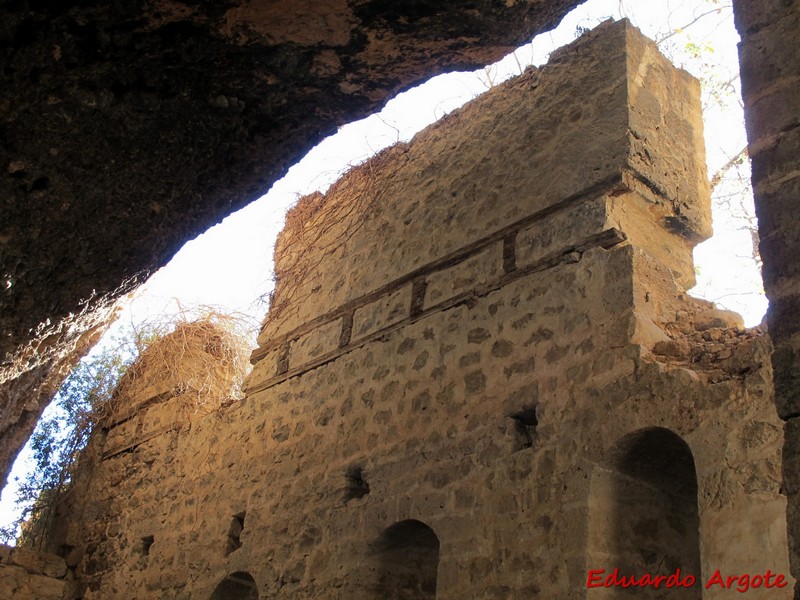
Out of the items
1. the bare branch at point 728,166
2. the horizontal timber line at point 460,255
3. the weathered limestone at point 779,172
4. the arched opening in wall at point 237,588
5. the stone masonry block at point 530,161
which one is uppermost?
the bare branch at point 728,166

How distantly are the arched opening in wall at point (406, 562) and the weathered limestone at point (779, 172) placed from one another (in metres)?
3.42

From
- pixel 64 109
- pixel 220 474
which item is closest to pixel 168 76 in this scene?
pixel 64 109

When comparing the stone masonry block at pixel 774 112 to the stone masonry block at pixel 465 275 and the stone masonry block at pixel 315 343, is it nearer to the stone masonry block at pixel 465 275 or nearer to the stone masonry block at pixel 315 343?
the stone masonry block at pixel 465 275

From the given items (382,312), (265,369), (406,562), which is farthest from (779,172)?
(265,369)

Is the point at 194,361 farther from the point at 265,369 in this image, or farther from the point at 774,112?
the point at 774,112

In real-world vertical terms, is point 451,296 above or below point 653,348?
above

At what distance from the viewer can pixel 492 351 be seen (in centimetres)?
536

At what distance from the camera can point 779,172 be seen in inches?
95.9

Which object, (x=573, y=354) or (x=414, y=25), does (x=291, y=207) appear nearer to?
(x=573, y=354)

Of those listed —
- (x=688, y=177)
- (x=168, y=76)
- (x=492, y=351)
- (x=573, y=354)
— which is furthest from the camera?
(x=688, y=177)

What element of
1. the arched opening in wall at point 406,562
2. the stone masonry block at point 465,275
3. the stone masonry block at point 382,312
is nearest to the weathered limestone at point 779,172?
the stone masonry block at point 465,275

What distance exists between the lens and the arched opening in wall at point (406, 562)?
538cm

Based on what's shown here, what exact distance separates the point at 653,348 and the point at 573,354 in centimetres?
48

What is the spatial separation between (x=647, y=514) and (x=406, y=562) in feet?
5.98
